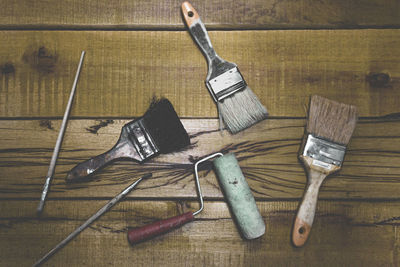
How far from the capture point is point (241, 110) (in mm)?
952

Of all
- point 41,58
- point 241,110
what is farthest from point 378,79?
point 41,58

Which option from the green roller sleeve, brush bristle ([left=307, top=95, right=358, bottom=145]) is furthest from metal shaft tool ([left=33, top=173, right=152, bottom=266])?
brush bristle ([left=307, top=95, right=358, bottom=145])

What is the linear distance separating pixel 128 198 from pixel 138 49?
1.38 feet

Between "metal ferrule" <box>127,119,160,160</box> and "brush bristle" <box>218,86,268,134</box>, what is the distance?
0.21 m

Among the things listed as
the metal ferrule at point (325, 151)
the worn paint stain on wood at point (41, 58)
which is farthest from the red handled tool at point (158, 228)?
the worn paint stain on wood at point (41, 58)

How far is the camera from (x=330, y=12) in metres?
1.00

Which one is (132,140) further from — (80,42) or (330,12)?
(330,12)

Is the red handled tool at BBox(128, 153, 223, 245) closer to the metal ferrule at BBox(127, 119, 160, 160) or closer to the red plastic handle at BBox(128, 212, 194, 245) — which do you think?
the red plastic handle at BBox(128, 212, 194, 245)

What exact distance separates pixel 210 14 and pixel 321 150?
0.49 metres

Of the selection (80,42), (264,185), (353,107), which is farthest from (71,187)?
(353,107)

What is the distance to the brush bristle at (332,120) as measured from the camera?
938mm

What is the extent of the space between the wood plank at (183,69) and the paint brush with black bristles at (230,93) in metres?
0.03

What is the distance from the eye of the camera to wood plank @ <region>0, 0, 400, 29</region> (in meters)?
0.99

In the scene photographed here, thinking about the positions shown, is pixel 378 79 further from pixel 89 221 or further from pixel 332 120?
pixel 89 221
